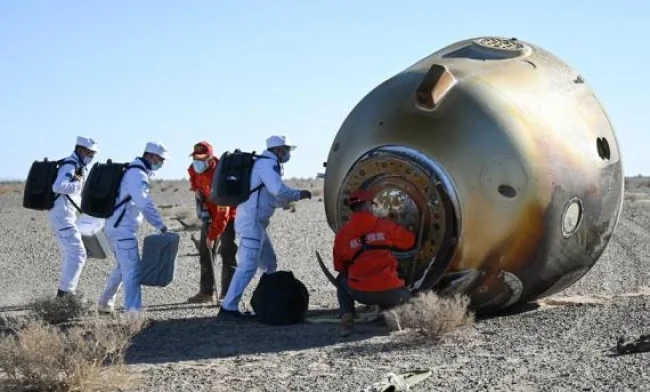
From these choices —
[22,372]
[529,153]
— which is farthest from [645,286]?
[22,372]

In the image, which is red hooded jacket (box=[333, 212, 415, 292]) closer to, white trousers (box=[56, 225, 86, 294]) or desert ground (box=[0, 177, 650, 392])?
desert ground (box=[0, 177, 650, 392])

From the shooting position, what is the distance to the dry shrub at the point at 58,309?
12312 mm

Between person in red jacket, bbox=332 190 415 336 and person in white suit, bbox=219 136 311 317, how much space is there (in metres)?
1.84

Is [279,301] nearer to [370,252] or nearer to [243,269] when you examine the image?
[243,269]

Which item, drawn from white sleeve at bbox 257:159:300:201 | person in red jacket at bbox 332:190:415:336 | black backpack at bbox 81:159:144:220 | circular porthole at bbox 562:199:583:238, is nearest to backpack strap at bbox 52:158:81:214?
black backpack at bbox 81:159:144:220

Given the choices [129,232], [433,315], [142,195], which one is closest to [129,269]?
[129,232]

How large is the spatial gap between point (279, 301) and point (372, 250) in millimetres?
1777

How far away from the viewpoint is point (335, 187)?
11461 mm

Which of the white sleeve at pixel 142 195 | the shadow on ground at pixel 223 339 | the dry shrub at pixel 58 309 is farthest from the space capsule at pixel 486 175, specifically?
Result: the dry shrub at pixel 58 309

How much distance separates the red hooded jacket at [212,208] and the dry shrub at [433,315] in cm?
427

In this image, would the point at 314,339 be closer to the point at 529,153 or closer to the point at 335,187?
the point at 335,187

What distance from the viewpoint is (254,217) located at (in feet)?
40.4

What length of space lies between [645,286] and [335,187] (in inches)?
215

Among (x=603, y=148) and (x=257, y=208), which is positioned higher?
(x=603, y=148)
